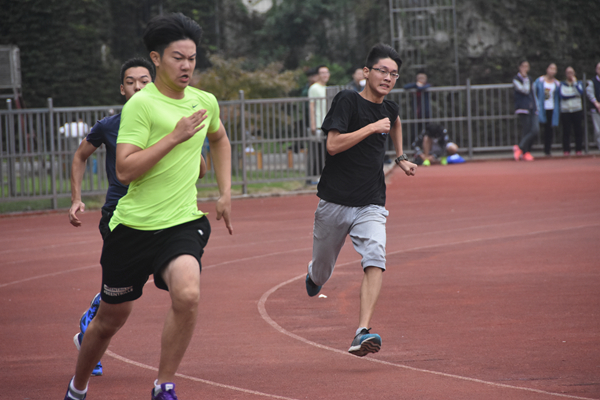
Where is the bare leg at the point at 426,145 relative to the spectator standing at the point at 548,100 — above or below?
below

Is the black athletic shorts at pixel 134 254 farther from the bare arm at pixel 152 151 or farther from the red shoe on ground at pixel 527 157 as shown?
the red shoe on ground at pixel 527 157

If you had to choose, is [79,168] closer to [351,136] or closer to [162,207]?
[162,207]

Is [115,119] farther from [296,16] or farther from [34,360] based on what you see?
[296,16]

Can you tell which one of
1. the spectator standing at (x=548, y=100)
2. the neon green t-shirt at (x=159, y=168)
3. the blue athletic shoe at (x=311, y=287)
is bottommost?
the blue athletic shoe at (x=311, y=287)

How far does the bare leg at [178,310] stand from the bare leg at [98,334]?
0.33 m

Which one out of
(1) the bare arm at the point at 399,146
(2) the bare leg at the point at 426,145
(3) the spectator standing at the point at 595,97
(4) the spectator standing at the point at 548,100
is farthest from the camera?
(2) the bare leg at the point at 426,145

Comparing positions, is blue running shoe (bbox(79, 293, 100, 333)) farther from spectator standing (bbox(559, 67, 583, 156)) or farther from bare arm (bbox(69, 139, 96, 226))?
spectator standing (bbox(559, 67, 583, 156))

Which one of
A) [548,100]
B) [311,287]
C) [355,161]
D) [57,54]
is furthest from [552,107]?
[57,54]

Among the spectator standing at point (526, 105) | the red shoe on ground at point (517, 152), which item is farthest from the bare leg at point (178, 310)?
the red shoe on ground at point (517, 152)

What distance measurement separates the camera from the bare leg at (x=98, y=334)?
14.2 feet

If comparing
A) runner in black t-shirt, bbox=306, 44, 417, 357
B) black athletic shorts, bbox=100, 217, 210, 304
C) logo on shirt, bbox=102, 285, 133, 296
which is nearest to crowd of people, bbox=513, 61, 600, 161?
runner in black t-shirt, bbox=306, 44, 417, 357

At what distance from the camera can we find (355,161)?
19.5 ft

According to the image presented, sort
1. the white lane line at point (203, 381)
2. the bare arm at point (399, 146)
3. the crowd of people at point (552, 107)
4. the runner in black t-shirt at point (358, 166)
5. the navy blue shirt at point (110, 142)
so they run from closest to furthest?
the white lane line at point (203, 381) < the navy blue shirt at point (110, 142) < the runner in black t-shirt at point (358, 166) < the bare arm at point (399, 146) < the crowd of people at point (552, 107)

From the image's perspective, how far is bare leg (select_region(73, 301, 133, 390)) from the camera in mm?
4320
